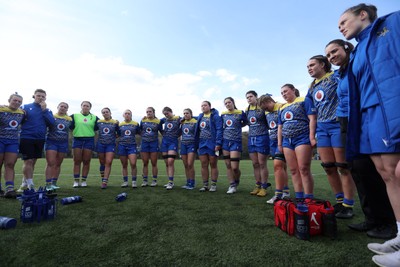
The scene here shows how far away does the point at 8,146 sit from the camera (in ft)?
17.6

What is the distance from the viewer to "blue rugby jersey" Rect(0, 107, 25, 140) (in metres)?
5.32

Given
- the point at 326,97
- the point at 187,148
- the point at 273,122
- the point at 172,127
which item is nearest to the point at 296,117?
the point at 326,97

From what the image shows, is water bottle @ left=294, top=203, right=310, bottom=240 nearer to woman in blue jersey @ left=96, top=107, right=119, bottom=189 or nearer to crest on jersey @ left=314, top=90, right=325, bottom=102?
crest on jersey @ left=314, top=90, right=325, bottom=102

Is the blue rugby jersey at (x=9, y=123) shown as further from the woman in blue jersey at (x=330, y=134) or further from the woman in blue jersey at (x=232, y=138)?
the woman in blue jersey at (x=330, y=134)

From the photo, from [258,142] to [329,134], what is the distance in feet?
7.07

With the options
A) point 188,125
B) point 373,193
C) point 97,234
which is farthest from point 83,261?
point 188,125

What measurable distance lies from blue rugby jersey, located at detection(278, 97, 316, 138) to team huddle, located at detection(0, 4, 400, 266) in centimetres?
2

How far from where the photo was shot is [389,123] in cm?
183

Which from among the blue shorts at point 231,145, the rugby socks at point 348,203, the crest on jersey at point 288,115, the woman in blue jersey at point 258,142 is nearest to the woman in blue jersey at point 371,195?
the rugby socks at point 348,203

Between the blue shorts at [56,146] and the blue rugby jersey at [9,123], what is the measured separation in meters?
0.97

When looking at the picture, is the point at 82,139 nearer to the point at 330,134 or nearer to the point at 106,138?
the point at 106,138

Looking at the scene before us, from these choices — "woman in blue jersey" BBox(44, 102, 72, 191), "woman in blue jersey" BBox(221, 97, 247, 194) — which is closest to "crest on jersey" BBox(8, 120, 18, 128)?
"woman in blue jersey" BBox(44, 102, 72, 191)

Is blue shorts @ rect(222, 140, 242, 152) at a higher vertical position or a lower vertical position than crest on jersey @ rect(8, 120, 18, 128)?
lower

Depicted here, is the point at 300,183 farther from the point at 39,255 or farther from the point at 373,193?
the point at 39,255
